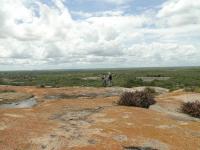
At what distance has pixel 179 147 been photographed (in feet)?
35.0

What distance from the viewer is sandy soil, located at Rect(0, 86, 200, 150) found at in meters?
10.3

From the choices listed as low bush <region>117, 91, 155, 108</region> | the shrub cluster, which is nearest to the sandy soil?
the shrub cluster

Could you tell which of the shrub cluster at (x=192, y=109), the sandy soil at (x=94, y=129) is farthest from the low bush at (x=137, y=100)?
the sandy soil at (x=94, y=129)

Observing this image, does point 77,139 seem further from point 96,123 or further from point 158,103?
point 158,103

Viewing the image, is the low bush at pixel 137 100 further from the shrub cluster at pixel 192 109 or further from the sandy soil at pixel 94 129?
the sandy soil at pixel 94 129

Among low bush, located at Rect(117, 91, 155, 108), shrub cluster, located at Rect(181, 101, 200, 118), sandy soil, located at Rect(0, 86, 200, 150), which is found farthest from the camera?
low bush, located at Rect(117, 91, 155, 108)

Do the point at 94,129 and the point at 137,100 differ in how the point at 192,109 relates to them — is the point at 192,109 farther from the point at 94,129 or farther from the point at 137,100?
the point at 94,129

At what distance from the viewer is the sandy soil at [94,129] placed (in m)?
10.3

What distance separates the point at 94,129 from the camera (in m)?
12.1

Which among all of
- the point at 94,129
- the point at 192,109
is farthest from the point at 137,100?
the point at 94,129

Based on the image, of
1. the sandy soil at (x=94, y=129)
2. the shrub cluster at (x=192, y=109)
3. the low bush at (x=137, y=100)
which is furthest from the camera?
the low bush at (x=137, y=100)

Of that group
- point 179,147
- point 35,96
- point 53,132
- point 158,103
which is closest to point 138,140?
point 179,147

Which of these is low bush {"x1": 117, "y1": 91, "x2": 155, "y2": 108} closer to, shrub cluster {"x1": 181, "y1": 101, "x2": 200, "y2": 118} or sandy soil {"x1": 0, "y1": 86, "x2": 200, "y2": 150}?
shrub cluster {"x1": 181, "y1": 101, "x2": 200, "y2": 118}

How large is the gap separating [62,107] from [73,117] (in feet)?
9.58
